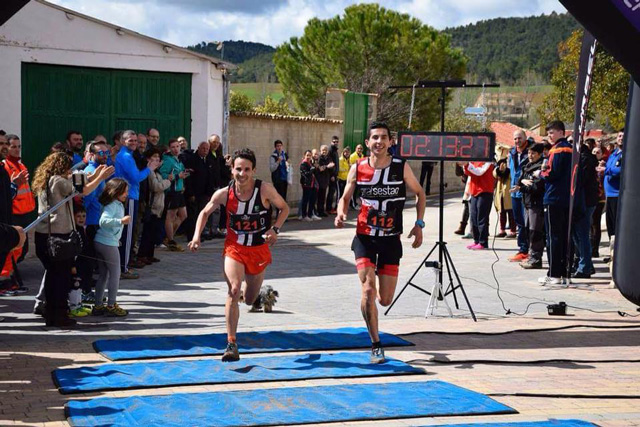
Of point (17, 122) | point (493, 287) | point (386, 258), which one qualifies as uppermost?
point (17, 122)

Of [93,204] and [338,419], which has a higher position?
[93,204]

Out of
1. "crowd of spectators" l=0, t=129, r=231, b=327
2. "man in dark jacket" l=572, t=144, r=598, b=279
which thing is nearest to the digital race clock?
"crowd of spectators" l=0, t=129, r=231, b=327

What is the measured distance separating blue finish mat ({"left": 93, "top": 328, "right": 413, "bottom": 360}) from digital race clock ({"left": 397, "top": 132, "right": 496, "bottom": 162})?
2.29 metres

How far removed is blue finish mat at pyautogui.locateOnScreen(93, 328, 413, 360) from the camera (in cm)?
934

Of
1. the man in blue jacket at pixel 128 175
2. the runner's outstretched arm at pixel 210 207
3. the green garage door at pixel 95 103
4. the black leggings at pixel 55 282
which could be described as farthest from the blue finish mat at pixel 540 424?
the green garage door at pixel 95 103

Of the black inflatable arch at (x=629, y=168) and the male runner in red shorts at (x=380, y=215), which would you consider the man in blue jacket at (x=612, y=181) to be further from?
the black inflatable arch at (x=629, y=168)

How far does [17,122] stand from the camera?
20.0 meters

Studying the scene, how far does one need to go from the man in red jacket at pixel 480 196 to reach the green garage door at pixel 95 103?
6995 mm

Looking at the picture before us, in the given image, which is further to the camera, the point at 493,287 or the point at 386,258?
the point at 493,287

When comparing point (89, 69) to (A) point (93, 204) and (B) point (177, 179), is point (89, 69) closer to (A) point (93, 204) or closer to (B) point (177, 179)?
(B) point (177, 179)

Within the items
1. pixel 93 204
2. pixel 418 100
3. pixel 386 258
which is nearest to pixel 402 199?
pixel 386 258

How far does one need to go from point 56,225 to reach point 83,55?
431 inches

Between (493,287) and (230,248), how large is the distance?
589cm

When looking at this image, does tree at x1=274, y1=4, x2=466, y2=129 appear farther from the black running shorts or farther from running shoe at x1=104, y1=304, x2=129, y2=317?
the black running shorts
